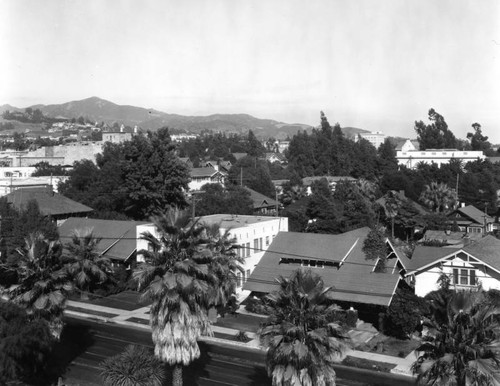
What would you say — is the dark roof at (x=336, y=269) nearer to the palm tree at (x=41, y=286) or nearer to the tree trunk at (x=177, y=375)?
the palm tree at (x=41, y=286)

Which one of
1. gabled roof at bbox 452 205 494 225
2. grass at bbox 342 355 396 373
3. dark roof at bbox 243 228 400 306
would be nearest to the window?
dark roof at bbox 243 228 400 306

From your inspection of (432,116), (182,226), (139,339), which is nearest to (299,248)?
(139,339)

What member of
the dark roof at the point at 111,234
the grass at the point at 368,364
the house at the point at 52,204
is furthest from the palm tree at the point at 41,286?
the house at the point at 52,204

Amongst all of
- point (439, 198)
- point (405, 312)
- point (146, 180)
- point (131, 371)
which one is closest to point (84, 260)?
point (146, 180)

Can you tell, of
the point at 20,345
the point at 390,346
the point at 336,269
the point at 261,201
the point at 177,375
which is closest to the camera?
the point at 177,375

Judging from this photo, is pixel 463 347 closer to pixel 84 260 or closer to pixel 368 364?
pixel 368 364

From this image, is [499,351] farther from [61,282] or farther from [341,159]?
[341,159]

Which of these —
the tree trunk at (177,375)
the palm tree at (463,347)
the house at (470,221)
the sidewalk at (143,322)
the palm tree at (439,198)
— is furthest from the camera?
the palm tree at (439,198)

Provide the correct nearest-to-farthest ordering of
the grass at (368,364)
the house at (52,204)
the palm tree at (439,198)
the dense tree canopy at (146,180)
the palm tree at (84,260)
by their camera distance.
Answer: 1. the grass at (368,364)
2. the palm tree at (84,260)
3. the house at (52,204)
4. the dense tree canopy at (146,180)
5. the palm tree at (439,198)

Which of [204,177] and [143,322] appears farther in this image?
[204,177]
